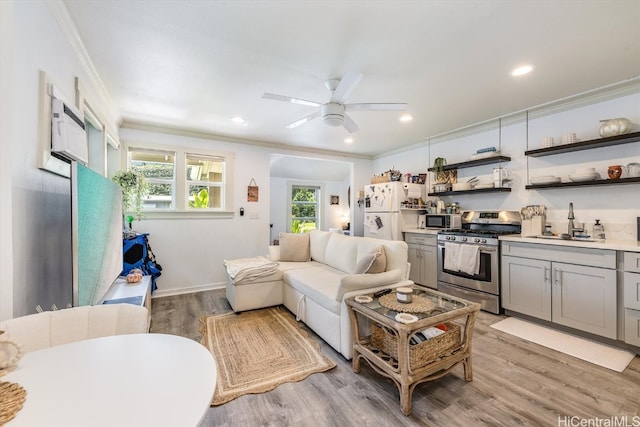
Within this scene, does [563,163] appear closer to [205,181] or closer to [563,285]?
[563,285]

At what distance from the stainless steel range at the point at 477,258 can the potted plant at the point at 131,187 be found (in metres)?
3.92

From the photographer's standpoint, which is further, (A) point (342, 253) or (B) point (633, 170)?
(A) point (342, 253)

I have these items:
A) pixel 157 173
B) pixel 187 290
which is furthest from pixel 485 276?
pixel 157 173

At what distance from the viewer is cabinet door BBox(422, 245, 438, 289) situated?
4098 mm

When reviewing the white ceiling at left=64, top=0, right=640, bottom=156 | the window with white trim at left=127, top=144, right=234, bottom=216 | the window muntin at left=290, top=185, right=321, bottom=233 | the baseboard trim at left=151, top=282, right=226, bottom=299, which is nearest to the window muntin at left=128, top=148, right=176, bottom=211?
the window with white trim at left=127, top=144, right=234, bottom=216

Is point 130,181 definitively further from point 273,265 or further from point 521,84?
point 521,84

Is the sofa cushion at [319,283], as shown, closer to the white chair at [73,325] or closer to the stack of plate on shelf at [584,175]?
the white chair at [73,325]

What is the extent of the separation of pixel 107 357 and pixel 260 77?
235 cm

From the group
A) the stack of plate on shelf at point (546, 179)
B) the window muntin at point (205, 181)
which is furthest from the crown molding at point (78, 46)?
the stack of plate on shelf at point (546, 179)

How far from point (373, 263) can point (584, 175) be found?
8.15 feet

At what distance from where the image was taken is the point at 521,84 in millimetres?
2680

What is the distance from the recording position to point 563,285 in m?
2.74

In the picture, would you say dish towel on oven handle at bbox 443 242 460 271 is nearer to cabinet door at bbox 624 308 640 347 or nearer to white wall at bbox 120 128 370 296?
cabinet door at bbox 624 308 640 347

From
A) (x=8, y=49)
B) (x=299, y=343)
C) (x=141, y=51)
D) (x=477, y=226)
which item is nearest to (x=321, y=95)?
(x=141, y=51)
